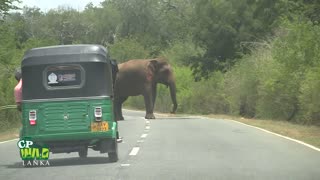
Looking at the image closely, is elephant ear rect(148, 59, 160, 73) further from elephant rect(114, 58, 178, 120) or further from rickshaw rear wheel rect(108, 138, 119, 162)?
rickshaw rear wheel rect(108, 138, 119, 162)

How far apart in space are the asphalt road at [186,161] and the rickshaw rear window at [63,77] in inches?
69.1

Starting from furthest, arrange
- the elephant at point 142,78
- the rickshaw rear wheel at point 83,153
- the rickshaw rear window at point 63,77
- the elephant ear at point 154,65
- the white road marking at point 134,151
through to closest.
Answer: the elephant ear at point 154,65 → the elephant at point 142,78 → the white road marking at point 134,151 → the rickshaw rear wheel at point 83,153 → the rickshaw rear window at point 63,77

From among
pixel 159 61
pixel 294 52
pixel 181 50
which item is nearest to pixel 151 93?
pixel 159 61

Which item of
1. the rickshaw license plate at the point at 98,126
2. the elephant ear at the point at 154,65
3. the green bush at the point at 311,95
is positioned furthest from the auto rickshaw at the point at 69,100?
the elephant ear at the point at 154,65

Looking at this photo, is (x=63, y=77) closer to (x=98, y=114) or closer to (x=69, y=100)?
(x=69, y=100)

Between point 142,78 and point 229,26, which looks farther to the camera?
point 229,26

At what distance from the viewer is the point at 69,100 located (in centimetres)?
1420

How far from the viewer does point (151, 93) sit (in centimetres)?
3806

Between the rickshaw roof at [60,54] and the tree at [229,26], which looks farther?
the tree at [229,26]

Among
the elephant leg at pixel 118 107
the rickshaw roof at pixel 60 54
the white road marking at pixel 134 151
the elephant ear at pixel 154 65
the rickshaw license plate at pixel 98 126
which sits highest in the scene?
the rickshaw roof at pixel 60 54

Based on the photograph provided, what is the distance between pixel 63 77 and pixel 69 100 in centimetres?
65

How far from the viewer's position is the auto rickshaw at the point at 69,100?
14117 millimetres

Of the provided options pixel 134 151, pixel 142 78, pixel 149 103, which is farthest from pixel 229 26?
pixel 134 151

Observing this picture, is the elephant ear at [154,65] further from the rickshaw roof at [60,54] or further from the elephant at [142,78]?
the rickshaw roof at [60,54]
